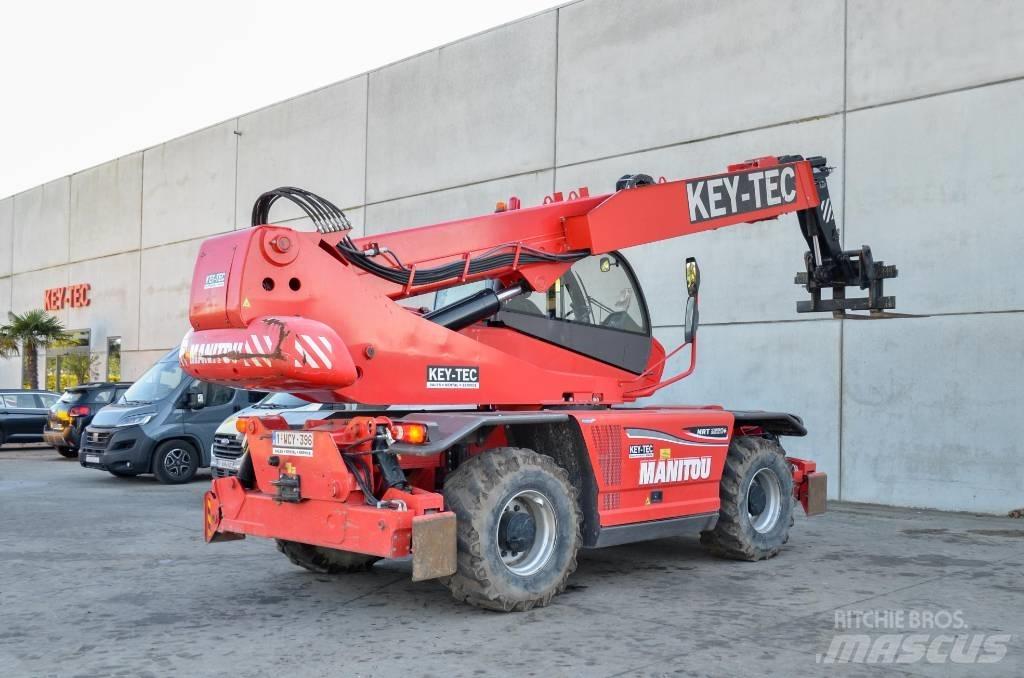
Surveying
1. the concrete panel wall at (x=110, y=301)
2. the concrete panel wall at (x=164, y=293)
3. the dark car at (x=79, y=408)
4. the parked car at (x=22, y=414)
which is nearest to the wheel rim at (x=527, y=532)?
the dark car at (x=79, y=408)

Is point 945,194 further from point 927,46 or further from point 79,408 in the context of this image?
point 79,408

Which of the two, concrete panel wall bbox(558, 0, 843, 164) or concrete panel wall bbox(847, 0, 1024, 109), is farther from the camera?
concrete panel wall bbox(558, 0, 843, 164)

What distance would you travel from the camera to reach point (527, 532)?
6949 millimetres

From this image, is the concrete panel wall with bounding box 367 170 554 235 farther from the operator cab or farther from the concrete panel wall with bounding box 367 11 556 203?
the operator cab

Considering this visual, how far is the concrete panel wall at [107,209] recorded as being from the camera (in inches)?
1129

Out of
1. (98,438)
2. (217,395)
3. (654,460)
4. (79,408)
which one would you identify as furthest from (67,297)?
(654,460)

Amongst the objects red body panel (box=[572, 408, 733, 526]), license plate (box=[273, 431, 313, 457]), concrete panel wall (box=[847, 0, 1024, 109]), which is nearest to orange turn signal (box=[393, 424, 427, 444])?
license plate (box=[273, 431, 313, 457])

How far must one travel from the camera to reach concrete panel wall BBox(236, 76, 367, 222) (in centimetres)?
2117

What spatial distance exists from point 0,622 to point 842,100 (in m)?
11.8

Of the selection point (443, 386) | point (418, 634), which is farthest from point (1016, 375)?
point (418, 634)

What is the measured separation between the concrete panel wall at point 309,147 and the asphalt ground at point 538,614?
12292 mm

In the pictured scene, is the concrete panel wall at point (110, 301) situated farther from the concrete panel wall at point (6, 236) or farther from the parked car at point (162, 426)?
the parked car at point (162, 426)

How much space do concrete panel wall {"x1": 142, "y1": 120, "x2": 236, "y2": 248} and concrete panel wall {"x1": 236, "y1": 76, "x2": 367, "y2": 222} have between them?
2.26ft

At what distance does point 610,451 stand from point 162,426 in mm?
10193
